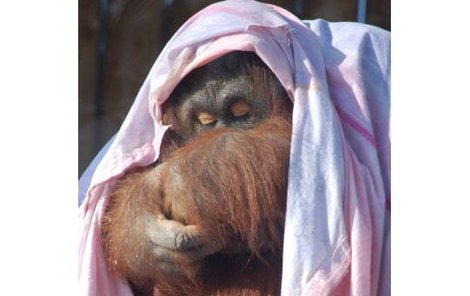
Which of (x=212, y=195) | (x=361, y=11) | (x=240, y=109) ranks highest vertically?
→ (x=361, y=11)

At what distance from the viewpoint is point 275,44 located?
1581 mm

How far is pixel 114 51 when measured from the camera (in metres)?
1.63

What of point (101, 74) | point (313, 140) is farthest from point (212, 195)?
point (101, 74)

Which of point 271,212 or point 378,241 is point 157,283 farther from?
point 378,241

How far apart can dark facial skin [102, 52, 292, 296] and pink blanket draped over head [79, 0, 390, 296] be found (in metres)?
0.03

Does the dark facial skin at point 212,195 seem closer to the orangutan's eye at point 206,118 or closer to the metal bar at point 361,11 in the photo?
the orangutan's eye at point 206,118

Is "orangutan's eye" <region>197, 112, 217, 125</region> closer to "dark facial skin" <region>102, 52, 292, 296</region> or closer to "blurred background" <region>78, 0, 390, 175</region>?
"dark facial skin" <region>102, 52, 292, 296</region>

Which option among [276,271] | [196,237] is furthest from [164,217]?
[276,271]

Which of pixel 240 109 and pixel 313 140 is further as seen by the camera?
pixel 240 109

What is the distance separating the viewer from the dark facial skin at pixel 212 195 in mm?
1502

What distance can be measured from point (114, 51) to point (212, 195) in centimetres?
30

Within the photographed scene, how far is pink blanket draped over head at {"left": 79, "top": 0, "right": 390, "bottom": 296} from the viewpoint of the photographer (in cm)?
147

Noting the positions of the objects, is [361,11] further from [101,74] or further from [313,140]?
[101,74]

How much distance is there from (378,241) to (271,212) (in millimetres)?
157
